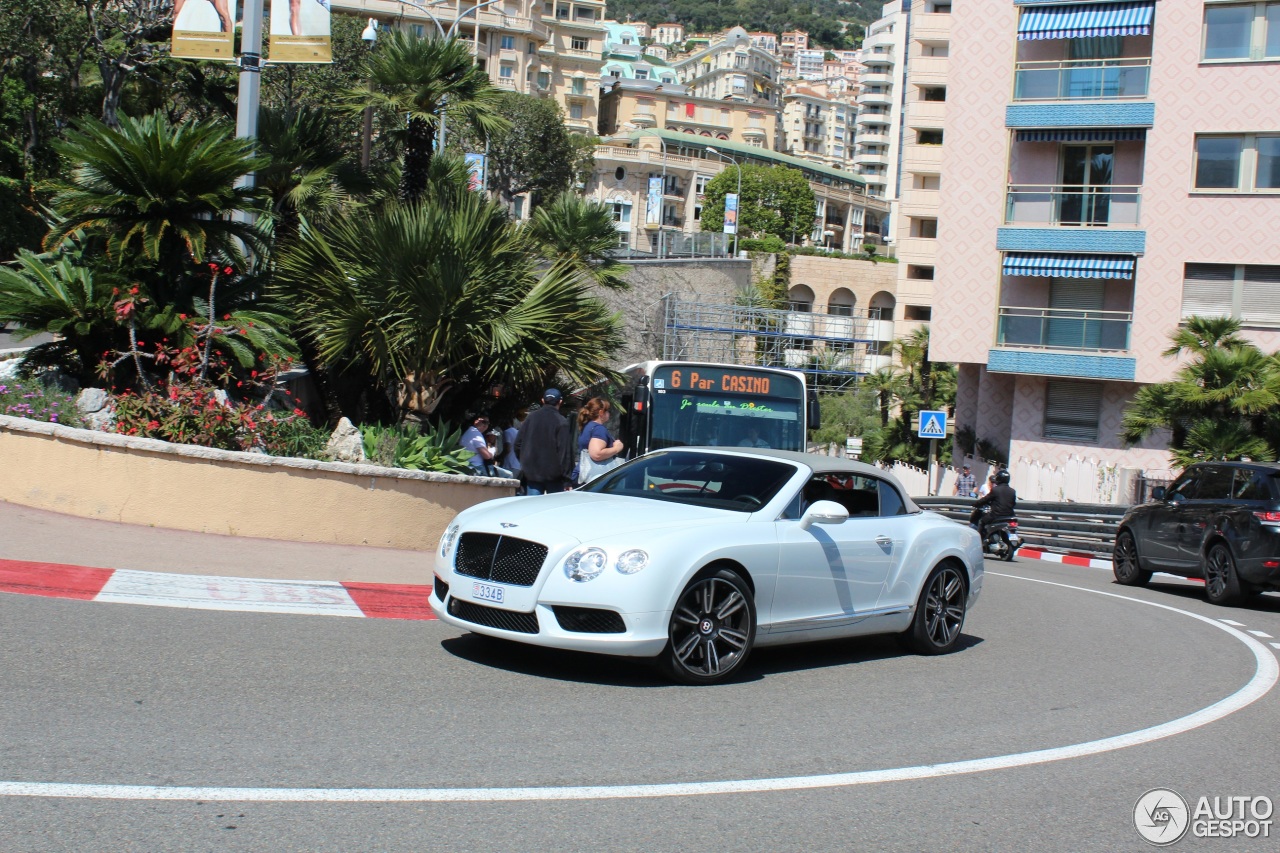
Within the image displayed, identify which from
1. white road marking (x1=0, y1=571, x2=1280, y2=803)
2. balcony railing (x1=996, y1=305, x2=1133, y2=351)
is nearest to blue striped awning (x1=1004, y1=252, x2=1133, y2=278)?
balcony railing (x1=996, y1=305, x2=1133, y2=351)

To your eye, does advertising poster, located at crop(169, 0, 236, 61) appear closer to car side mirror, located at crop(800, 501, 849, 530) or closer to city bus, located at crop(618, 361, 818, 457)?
city bus, located at crop(618, 361, 818, 457)

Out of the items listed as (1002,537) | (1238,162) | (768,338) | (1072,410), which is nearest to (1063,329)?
(1072,410)

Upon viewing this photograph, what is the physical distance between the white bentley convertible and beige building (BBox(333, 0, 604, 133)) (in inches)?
3818

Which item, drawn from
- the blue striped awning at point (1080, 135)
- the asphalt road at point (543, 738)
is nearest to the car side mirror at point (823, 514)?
the asphalt road at point (543, 738)

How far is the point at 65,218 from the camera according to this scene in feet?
48.7

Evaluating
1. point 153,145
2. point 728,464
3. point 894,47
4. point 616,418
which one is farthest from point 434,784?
point 894,47

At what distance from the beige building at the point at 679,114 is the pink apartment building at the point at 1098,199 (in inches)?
4633

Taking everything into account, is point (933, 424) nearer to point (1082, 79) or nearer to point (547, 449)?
point (1082, 79)

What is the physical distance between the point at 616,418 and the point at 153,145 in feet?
28.9

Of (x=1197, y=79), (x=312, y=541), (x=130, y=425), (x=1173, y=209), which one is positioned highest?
(x=1197, y=79)

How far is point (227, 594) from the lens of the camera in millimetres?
9500

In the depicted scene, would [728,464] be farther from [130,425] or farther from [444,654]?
[130,425]

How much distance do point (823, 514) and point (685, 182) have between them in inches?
4887

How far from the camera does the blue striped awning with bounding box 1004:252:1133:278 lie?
33.5 metres
